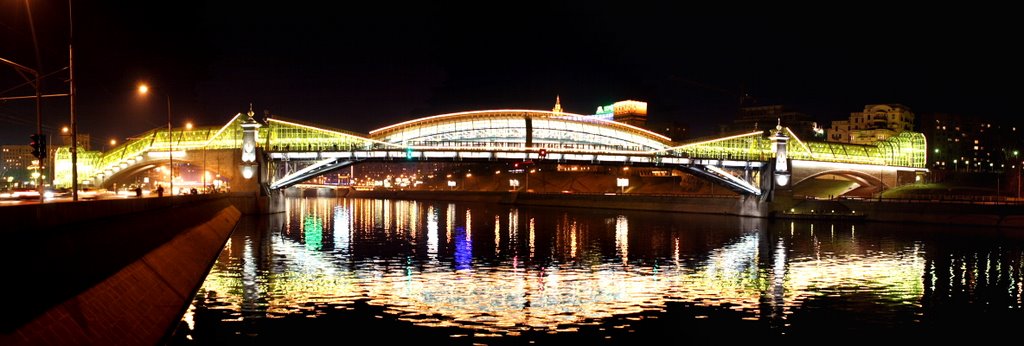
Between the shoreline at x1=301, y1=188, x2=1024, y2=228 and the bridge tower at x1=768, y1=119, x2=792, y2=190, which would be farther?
the bridge tower at x1=768, y1=119, x2=792, y2=190

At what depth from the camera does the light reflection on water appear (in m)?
30.1

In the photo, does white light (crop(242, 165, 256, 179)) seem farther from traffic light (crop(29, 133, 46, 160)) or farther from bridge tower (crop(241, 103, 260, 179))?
traffic light (crop(29, 133, 46, 160))

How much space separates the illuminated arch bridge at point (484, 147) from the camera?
9881 cm

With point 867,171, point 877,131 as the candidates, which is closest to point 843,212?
point 867,171

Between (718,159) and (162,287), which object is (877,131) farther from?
(162,287)

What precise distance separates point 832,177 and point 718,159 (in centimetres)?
4117

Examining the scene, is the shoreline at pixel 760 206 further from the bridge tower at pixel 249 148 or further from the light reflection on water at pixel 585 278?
the bridge tower at pixel 249 148

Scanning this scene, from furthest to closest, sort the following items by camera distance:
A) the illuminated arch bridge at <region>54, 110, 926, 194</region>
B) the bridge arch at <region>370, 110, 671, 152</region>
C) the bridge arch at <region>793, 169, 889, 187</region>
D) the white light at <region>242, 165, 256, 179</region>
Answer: the bridge arch at <region>793, 169, 889, 187</region>, the bridge arch at <region>370, 110, 671, 152</region>, the illuminated arch bridge at <region>54, 110, 926, 194</region>, the white light at <region>242, 165, 256, 179</region>

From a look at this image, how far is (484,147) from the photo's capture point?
10012cm

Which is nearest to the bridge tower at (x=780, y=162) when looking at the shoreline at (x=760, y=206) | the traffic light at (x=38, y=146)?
the shoreline at (x=760, y=206)

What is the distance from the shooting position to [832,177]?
458 ft

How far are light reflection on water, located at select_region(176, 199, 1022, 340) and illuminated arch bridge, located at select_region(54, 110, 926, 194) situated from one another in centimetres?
2627

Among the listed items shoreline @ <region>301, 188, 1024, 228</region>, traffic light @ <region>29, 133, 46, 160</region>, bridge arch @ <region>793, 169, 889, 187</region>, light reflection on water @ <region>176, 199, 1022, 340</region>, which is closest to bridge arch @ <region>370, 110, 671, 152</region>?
shoreline @ <region>301, 188, 1024, 228</region>

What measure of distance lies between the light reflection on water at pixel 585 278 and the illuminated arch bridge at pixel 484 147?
2627cm
